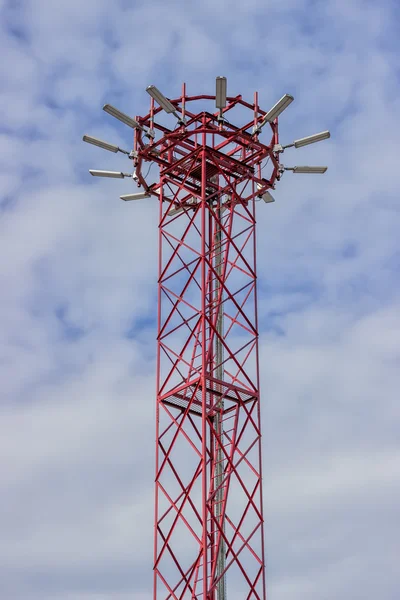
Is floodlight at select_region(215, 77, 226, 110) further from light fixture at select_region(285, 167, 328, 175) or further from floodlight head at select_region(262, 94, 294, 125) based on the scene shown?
light fixture at select_region(285, 167, 328, 175)

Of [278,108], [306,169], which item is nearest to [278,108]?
[278,108]

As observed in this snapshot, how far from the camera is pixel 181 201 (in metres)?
49.5

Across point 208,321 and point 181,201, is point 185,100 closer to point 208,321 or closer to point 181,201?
point 181,201

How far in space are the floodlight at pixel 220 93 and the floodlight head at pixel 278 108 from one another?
1699 millimetres

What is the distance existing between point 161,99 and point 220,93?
2159mm

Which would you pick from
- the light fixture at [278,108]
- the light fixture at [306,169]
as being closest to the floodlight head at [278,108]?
the light fixture at [278,108]

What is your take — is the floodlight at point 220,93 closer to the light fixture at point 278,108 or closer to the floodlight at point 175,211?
the light fixture at point 278,108

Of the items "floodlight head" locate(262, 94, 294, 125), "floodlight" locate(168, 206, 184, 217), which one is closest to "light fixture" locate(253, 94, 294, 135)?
"floodlight head" locate(262, 94, 294, 125)

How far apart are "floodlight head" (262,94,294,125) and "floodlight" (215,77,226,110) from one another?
1.70 m

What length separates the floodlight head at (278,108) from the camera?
43.6 m

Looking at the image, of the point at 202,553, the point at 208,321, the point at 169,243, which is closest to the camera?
the point at 202,553

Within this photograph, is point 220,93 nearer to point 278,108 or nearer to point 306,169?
point 278,108

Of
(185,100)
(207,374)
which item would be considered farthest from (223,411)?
(185,100)

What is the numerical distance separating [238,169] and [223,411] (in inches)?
380
